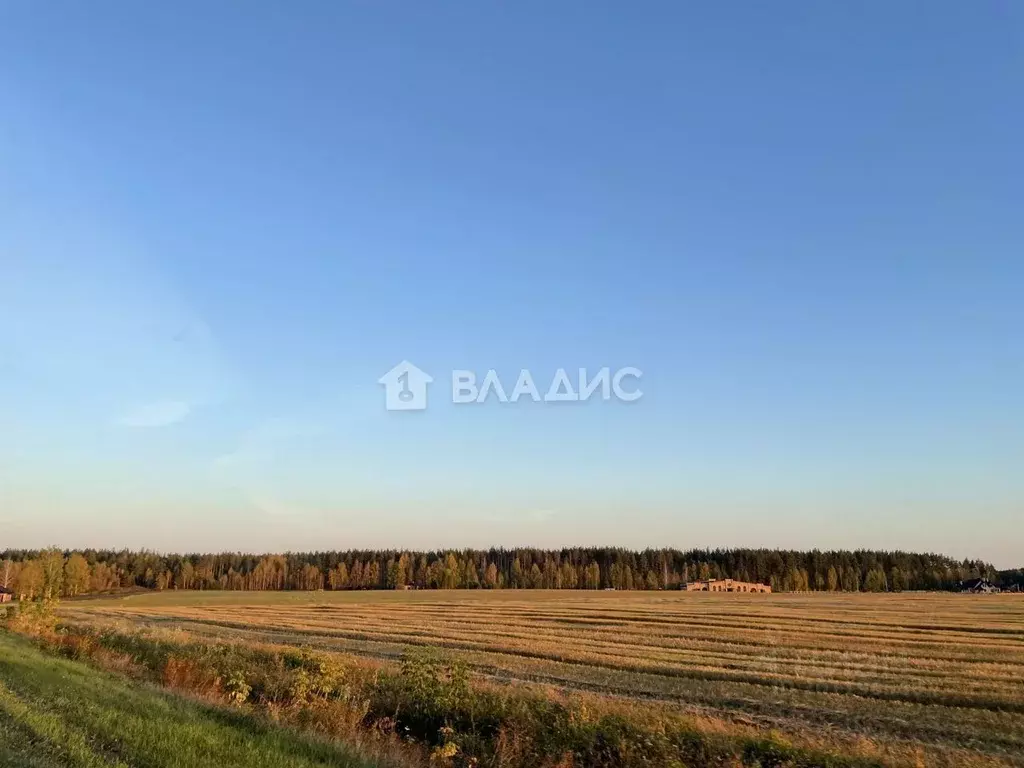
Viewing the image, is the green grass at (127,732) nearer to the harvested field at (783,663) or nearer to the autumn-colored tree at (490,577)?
the harvested field at (783,663)

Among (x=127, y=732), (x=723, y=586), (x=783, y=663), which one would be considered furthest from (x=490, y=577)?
(x=127, y=732)

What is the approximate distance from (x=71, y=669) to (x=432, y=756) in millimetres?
10492

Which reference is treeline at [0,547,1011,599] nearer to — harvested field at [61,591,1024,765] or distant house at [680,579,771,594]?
distant house at [680,579,771,594]

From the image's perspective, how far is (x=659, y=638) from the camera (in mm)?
42219

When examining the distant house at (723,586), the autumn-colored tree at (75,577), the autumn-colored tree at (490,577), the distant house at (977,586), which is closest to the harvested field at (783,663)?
the distant house at (723,586)

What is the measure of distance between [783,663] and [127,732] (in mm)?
25367

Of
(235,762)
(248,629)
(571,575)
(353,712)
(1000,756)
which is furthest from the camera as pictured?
(571,575)

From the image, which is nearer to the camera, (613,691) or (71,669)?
(71,669)

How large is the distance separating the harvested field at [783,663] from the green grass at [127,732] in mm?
11074

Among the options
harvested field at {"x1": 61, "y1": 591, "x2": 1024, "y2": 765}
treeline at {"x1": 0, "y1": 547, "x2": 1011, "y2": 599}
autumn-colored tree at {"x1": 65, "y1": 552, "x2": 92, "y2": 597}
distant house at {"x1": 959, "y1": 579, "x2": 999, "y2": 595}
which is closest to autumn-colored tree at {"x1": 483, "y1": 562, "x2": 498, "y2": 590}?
treeline at {"x1": 0, "y1": 547, "x2": 1011, "y2": 599}

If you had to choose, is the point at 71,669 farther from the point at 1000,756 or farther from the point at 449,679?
the point at 1000,756

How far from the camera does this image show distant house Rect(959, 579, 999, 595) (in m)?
148

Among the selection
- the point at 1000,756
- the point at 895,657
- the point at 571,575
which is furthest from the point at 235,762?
the point at 571,575

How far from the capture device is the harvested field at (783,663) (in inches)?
717
